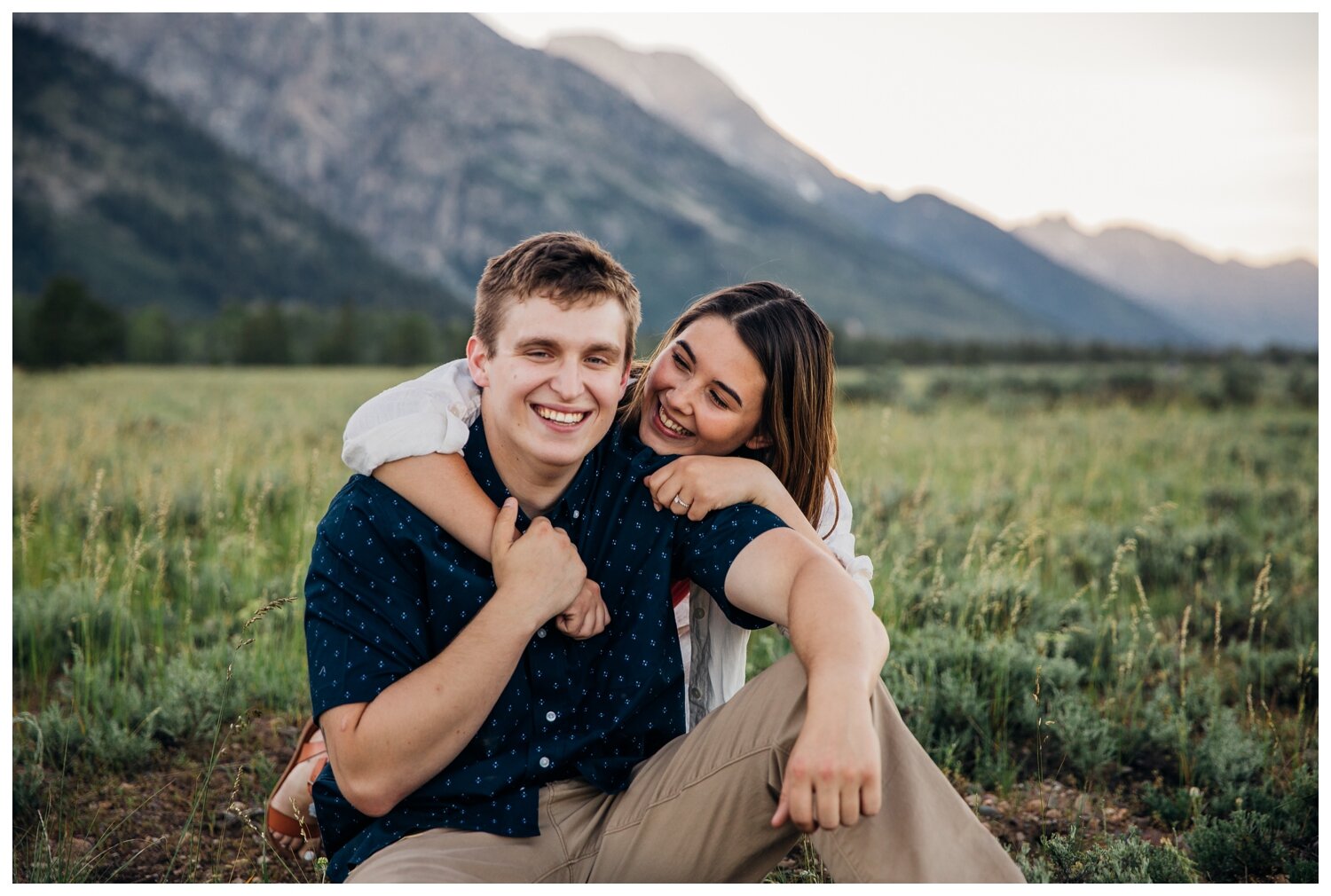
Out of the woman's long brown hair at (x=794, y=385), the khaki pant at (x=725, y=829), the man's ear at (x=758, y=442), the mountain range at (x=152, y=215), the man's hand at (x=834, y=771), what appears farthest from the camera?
the mountain range at (x=152, y=215)

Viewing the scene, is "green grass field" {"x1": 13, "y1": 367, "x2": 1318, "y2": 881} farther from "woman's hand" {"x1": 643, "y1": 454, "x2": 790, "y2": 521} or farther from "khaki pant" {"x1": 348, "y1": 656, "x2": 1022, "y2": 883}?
"woman's hand" {"x1": 643, "y1": 454, "x2": 790, "y2": 521}

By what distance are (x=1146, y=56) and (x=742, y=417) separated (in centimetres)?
265

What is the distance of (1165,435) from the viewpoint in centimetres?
1188

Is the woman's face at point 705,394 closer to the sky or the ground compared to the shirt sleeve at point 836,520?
closer to the sky

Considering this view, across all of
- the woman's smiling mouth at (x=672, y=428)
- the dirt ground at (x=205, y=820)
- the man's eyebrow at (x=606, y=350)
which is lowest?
the dirt ground at (x=205, y=820)

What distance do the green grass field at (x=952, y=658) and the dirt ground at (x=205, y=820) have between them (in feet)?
0.04

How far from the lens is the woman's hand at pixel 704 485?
8.71 feet

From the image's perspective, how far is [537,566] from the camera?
2.36m

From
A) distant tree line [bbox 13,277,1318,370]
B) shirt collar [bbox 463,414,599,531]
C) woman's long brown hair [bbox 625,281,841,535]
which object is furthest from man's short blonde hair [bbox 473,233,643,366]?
distant tree line [bbox 13,277,1318,370]

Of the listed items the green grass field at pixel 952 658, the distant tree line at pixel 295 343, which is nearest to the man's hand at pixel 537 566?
the green grass field at pixel 952 658

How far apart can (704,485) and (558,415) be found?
43 centimetres

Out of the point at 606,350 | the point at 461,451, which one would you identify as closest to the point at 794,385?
the point at 606,350

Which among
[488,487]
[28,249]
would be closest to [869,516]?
[488,487]

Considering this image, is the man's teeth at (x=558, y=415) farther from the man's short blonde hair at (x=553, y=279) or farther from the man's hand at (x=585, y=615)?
the man's hand at (x=585, y=615)
